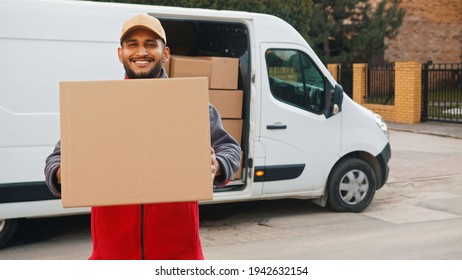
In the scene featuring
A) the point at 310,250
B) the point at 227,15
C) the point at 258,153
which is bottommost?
the point at 310,250

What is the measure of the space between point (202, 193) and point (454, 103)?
17.2 metres

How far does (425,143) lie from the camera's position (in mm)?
14688

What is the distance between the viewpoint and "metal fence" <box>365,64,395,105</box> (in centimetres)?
1994

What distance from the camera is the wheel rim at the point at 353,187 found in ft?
25.4

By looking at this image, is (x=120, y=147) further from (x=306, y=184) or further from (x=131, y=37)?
(x=306, y=184)

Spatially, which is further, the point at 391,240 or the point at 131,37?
the point at 391,240

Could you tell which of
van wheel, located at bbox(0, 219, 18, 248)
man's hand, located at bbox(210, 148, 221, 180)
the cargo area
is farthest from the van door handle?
man's hand, located at bbox(210, 148, 221, 180)

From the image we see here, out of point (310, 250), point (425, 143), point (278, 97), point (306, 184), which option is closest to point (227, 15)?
point (278, 97)

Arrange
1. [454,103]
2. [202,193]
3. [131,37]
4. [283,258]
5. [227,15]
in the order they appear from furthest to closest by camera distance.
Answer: [454,103] < [227,15] < [283,258] < [131,37] < [202,193]

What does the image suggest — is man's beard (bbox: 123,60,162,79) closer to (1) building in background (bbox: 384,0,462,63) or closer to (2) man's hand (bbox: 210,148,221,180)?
(2) man's hand (bbox: 210,148,221,180)

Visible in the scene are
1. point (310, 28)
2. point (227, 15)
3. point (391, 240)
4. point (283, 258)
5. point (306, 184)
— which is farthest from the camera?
point (310, 28)

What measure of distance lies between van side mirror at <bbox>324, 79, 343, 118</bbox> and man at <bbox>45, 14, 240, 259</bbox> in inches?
197

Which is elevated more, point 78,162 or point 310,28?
point 310,28

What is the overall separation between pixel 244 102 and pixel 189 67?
678mm
